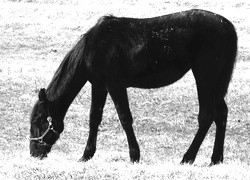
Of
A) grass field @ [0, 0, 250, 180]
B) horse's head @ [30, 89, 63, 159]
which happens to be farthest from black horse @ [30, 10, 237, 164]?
grass field @ [0, 0, 250, 180]

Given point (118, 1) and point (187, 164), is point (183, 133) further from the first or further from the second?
point (118, 1)

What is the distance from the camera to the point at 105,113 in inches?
778

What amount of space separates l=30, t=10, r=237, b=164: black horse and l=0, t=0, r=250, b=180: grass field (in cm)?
61

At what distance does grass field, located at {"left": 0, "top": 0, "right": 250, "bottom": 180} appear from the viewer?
1026cm

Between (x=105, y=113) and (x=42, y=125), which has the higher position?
(x=42, y=125)

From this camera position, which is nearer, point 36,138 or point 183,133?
point 36,138

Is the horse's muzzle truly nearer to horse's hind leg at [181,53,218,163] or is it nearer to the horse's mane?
the horse's mane

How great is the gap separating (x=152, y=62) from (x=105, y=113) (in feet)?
27.3

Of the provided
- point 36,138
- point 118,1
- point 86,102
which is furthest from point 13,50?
point 36,138

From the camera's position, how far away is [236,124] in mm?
18828

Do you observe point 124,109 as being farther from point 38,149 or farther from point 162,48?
point 38,149

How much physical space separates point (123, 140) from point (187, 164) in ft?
21.0

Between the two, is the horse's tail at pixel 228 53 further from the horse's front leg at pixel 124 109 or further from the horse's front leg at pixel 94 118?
the horse's front leg at pixel 94 118

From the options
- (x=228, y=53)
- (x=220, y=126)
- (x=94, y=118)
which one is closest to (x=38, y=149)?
(x=94, y=118)
